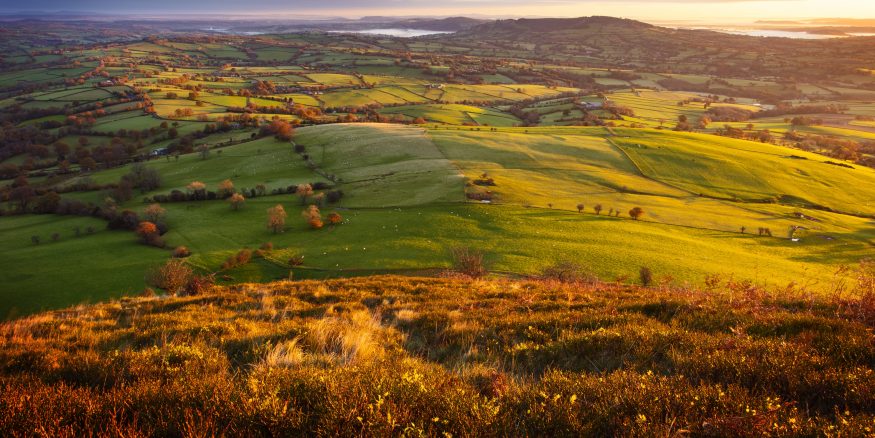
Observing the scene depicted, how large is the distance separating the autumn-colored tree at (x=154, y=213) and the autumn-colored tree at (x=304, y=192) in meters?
21.3

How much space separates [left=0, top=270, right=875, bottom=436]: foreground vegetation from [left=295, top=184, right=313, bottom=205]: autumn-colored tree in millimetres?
61171

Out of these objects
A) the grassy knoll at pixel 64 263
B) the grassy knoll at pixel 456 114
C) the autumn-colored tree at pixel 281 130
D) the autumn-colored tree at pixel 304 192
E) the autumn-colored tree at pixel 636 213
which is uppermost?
the grassy knoll at pixel 456 114

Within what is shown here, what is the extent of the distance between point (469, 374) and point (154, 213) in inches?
2944

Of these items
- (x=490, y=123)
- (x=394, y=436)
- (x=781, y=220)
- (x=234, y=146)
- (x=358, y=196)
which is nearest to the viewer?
(x=394, y=436)

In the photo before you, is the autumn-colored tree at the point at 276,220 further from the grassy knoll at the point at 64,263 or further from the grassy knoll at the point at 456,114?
the grassy knoll at the point at 456,114

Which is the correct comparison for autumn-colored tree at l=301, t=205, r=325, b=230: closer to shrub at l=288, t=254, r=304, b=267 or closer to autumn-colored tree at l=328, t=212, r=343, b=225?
autumn-colored tree at l=328, t=212, r=343, b=225

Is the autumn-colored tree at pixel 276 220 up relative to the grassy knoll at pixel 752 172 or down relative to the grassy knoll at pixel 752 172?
down

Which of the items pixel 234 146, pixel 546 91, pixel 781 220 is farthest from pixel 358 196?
pixel 546 91

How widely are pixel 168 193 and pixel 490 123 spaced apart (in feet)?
298

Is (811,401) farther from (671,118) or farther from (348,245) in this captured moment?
(671,118)

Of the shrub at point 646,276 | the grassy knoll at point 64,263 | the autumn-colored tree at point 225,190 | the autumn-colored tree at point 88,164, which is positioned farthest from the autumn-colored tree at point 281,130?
the shrub at point 646,276

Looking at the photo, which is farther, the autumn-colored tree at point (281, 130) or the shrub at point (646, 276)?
the autumn-colored tree at point (281, 130)

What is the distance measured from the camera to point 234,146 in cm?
10244

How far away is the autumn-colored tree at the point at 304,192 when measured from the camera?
237 ft
